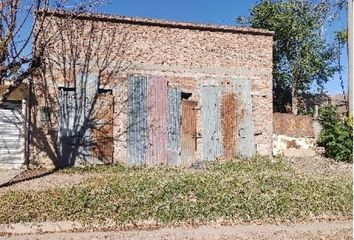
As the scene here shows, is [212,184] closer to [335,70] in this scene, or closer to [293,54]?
[293,54]

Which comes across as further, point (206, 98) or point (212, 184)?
point (206, 98)

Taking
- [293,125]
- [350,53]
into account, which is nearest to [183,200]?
[350,53]

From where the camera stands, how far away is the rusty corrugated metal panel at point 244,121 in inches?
679

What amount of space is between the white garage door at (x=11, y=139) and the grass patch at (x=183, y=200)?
14.4ft

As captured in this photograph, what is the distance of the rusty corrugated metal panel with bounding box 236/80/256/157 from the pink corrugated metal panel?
291 cm

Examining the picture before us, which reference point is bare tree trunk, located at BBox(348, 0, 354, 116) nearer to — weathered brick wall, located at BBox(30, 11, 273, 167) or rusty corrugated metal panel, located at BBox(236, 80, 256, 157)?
weathered brick wall, located at BBox(30, 11, 273, 167)

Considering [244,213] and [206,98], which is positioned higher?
[206,98]

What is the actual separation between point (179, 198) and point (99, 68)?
763 cm

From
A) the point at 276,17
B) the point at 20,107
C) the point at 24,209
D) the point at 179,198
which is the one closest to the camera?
the point at 24,209

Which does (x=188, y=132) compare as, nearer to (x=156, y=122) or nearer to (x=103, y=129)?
(x=156, y=122)

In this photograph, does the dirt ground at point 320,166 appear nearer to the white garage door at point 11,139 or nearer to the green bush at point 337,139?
the green bush at point 337,139

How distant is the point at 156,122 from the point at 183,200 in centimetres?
714

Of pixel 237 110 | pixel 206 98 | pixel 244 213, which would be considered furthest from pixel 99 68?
pixel 244 213

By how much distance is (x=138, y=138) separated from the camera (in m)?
16.1
